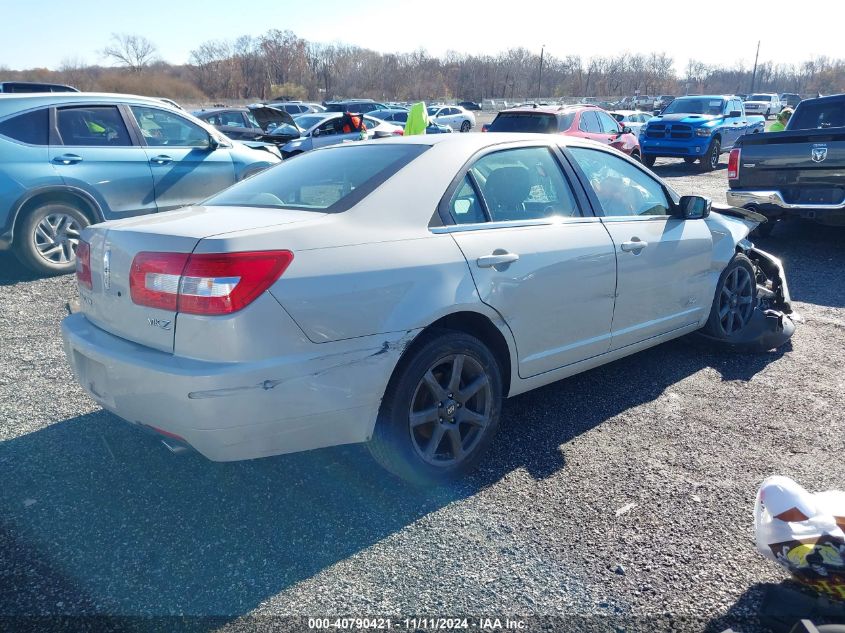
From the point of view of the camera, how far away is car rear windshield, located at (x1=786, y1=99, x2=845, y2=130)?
919 cm

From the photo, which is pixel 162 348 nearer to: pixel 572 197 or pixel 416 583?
pixel 416 583

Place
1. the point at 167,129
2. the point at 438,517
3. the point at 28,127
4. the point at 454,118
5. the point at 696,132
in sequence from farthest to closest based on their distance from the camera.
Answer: the point at 454,118 → the point at 696,132 → the point at 167,129 → the point at 28,127 → the point at 438,517

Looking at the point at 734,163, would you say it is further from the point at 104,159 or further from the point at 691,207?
the point at 104,159

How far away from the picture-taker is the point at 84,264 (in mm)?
3061

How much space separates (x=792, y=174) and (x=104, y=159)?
7.66 meters

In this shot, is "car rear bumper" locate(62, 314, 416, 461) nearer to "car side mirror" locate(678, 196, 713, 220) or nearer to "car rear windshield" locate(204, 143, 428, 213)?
"car rear windshield" locate(204, 143, 428, 213)

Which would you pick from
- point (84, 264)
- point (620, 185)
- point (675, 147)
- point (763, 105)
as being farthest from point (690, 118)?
point (763, 105)

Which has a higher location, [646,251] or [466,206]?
[466,206]

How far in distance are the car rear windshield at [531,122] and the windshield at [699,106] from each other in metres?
7.84

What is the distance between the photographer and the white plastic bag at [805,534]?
2180 millimetres

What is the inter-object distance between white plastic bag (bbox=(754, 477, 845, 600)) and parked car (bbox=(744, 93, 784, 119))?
143ft

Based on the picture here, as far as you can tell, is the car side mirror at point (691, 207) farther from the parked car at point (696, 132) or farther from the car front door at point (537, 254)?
the parked car at point (696, 132)

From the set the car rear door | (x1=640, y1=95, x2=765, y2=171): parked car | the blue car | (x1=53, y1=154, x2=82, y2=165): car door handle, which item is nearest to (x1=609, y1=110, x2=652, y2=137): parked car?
(x1=640, y1=95, x2=765, y2=171): parked car

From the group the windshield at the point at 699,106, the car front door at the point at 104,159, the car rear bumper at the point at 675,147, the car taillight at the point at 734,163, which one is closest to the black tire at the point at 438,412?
the car front door at the point at 104,159
